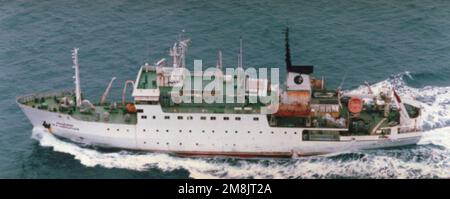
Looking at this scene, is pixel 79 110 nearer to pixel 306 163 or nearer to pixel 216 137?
pixel 216 137

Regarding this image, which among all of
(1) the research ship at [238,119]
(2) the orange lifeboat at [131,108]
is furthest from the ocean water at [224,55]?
(2) the orange lifeboat at [131,108]

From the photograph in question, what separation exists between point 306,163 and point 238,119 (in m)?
7.82

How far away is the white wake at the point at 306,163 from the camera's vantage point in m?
65.1

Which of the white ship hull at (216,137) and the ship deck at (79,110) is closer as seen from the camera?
the white ship hull at (216,137)

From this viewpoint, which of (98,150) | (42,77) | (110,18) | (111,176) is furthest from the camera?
(110,18)

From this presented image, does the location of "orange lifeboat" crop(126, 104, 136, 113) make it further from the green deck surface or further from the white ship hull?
the white ship hull

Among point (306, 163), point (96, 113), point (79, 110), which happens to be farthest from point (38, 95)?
point (306, 163)

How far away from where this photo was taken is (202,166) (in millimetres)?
66500

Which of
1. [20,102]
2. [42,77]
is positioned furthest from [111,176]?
[42,77]

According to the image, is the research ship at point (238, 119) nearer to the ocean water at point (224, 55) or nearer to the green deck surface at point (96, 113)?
the green deck surface at point (96, 113)

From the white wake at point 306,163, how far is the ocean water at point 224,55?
0.10m

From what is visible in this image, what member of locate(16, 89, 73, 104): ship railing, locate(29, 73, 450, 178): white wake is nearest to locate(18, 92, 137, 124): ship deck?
locate(16, 89, 73, 104): ship railing

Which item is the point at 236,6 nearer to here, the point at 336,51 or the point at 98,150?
the point at 336,51

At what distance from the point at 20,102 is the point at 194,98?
18.2 metres
